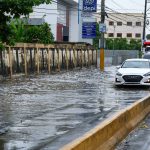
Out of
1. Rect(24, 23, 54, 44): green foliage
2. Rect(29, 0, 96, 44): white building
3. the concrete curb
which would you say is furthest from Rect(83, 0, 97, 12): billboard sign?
the concrete curb

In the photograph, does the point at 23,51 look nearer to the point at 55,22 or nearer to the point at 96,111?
the point at 96,111

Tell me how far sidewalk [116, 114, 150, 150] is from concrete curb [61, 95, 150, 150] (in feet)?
0.40

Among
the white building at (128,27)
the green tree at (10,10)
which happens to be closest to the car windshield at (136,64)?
the green tree at (10,10)

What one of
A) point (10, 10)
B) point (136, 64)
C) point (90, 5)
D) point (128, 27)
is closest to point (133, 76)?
point (136, 64)

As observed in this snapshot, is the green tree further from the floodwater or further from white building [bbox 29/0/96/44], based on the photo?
white building [bbox 29/0/96/44]

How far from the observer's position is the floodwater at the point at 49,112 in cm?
1100

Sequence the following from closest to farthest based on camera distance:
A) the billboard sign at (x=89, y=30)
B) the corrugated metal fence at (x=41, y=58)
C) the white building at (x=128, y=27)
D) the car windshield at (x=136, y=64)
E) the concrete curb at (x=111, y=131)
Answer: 1. the concrete curb at (x=111, y=131)
2. the car windshield at (x=136, y=64)
3. the corrugated metal fence at (x=41, y=58)
4. the billboard sign at (x=89, y=30)
5. the white building at (x=128, y=27)

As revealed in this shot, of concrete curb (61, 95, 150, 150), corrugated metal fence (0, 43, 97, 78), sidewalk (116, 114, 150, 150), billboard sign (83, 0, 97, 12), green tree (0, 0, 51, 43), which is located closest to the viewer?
concrete curb (61, 95, 150, 150)

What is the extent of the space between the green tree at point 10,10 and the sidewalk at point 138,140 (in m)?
3.34

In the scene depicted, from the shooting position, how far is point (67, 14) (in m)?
70.4

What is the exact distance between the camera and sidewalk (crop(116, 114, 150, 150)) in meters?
10.6

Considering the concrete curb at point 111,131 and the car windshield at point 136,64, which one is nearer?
the concrete curb at point 111,131

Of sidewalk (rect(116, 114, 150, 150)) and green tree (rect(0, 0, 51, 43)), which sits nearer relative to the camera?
green tree (rect(0, 0, 51, 43))

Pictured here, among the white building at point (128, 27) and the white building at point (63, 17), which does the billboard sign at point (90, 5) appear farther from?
A: the white building at point (128, 27)
